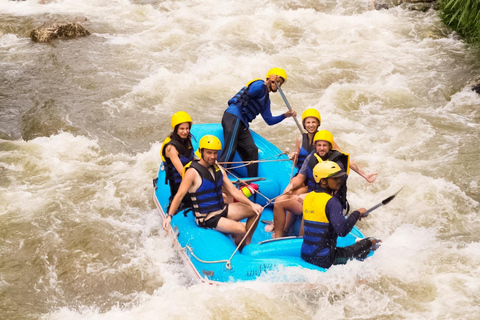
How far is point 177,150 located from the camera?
5.33 metres


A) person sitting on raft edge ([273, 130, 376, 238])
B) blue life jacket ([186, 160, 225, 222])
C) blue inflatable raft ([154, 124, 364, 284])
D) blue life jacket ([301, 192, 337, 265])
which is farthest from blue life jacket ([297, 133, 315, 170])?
blue life jacket ([301, 192, 337, 265])

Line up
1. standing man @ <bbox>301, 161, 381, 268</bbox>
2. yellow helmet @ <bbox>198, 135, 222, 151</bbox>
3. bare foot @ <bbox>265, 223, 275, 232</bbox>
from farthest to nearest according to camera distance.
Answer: bare foot @ <bbox>265, 223, 275, 232</bbox> < yellow helmet @ <bbox>198, 135, 222, 151</bbox> < standing man @ <bbox>301, 161, 381, 268</bbox>

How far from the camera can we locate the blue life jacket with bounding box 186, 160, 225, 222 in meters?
4.70

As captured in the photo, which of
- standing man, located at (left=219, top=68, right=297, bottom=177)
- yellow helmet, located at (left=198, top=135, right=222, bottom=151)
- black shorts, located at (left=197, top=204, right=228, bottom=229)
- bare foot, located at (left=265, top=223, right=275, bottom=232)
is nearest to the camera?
yellow helmet, located at (left=198, top=135, right=222, bottom=151)

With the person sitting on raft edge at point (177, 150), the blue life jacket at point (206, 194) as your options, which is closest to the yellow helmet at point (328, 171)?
the blue life jacket at point (206, 194)

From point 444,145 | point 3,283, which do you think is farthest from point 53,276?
point 444,145

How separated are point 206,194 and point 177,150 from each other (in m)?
0.73

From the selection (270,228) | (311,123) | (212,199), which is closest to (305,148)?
(311,123)

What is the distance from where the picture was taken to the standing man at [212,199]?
4.68 meters

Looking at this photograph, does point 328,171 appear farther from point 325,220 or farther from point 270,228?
point 270,228

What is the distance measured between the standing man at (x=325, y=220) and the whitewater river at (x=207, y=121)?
148 mm

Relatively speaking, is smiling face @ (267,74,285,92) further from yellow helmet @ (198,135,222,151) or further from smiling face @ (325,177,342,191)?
smiling face @ (325,177,342,191)

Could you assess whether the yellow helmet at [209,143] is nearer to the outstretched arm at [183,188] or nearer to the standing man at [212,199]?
the standing man at [212,199]

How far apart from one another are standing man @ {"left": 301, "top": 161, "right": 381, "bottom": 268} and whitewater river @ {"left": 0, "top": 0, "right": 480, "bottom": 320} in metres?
0.15
